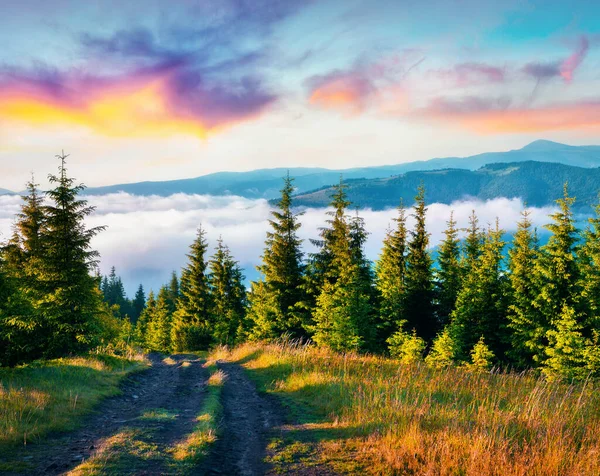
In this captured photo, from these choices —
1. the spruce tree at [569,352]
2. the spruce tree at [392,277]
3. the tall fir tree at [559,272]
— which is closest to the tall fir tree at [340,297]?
the spruce tree at [392,277]

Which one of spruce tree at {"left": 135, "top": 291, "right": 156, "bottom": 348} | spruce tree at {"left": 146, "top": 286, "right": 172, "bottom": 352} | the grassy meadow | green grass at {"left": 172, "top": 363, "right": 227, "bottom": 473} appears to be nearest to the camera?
the grassy meadow

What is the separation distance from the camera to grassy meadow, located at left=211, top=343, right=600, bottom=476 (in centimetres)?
585

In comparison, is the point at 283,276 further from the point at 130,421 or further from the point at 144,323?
the point at 144,323

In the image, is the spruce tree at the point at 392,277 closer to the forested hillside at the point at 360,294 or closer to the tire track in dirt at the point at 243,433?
the forested hillside at the point at 360,294

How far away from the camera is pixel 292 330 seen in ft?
111

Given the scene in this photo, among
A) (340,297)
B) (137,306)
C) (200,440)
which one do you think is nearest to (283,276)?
(340,297)

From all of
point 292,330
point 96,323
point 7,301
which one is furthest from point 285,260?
point 7,301

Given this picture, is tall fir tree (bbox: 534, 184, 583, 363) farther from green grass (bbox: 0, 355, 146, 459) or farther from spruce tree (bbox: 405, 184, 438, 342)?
green grass (bbox: 0, 355, 146, 459)

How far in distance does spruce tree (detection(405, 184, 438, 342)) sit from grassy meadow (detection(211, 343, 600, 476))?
2230 centimetres

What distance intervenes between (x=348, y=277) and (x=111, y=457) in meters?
24.0

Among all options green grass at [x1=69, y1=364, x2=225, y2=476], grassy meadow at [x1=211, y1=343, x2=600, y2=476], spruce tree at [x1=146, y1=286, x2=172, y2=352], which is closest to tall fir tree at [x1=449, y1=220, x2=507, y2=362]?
grassy meadow at [x1=211, y1=343, x2=600, y2=476]

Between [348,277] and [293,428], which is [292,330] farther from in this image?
[293,428]

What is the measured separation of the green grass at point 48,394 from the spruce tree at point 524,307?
27.0 m

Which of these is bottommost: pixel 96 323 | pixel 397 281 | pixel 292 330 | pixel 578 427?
pixel 292 330
